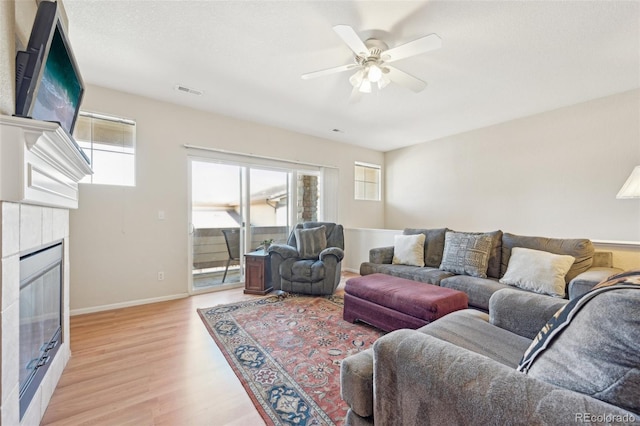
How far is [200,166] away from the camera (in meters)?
3.72

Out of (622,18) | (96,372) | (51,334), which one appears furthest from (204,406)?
(622,18)

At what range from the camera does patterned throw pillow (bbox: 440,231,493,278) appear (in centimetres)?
284

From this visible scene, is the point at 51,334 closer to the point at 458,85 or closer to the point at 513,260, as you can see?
the point at 513,260

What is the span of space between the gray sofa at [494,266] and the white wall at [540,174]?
1068 mm

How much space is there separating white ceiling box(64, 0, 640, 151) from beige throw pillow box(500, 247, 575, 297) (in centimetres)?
182

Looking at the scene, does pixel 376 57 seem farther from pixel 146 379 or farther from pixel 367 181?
pixel 367 181

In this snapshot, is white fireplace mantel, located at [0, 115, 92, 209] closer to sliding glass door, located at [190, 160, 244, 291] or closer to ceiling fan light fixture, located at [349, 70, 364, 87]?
ceiling fan light fixture, located at [349, 70, 364, 87]

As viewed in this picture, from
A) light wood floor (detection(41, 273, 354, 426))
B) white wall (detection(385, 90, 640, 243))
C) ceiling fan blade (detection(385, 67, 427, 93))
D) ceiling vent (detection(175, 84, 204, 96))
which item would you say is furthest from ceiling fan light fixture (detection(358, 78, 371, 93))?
white wall (detection(385, 90, 640, 243))

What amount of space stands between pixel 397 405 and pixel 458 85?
3086mm

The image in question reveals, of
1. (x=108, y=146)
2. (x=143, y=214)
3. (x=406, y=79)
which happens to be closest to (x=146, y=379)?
(x=143, y=214)

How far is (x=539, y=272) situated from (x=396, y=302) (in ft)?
4.72

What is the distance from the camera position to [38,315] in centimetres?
150

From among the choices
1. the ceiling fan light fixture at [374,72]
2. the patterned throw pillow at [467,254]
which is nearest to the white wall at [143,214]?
the ceiling fan light fixture at [374,72]

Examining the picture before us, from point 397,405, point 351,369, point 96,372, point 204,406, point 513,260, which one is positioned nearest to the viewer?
point 397,405
